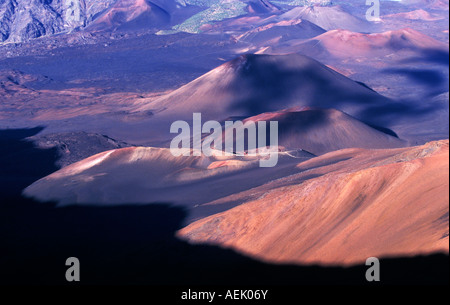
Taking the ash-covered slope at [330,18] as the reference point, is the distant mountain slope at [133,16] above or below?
above

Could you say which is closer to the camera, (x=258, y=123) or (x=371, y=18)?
(x=258, y=123)

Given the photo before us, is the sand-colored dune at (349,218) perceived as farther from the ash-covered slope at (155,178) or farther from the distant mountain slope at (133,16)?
the distant mountain slope at (133,16)

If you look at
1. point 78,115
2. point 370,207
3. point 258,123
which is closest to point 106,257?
point 370,207

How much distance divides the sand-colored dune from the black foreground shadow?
0.41 meters

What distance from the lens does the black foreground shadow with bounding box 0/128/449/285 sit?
10117mm

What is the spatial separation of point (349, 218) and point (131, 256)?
5.88 m

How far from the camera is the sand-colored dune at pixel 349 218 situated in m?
10.5

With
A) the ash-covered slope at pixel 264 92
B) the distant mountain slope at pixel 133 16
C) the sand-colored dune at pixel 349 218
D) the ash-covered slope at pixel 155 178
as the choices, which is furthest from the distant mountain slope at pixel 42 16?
the sand-colored dune at pixel 349 218

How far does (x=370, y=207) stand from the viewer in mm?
12047

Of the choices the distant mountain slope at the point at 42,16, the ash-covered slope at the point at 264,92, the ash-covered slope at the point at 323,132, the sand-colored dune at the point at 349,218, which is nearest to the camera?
the sand-colored dune at the point at 349,218

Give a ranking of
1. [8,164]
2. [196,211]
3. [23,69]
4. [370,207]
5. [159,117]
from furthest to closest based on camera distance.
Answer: [23,69]
[159,117]
[8,164]
[196,211]
[370,207]

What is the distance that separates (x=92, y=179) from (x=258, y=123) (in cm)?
1157

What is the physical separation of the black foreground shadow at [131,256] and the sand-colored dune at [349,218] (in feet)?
1.36
